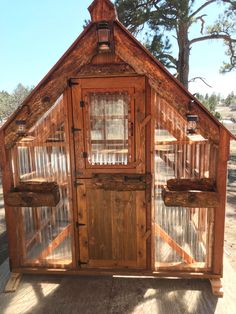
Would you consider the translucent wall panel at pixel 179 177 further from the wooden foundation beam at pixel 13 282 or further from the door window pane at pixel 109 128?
the wooden foundation beam at pixel 13 282

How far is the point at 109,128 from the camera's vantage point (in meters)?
3.39

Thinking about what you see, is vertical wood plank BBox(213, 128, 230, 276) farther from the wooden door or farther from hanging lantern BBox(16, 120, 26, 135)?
hanging lantern BBox(16, 120, 26, 135)

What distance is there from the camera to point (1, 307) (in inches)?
127

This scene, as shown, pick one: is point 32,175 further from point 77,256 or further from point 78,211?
point 77,256

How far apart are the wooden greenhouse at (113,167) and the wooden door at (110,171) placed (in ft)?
0.04

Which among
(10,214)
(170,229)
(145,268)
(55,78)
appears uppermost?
(55,78)

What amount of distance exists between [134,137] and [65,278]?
230cm

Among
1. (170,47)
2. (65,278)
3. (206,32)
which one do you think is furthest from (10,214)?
(206,32)

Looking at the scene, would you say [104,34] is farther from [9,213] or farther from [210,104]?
[210,104]

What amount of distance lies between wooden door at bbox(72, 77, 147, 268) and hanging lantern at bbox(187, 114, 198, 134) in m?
0.57

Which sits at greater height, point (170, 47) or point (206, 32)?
point (206, 32)

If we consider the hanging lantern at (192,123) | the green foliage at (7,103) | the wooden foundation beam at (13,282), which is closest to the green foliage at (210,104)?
the hanging lantern at (192,123)

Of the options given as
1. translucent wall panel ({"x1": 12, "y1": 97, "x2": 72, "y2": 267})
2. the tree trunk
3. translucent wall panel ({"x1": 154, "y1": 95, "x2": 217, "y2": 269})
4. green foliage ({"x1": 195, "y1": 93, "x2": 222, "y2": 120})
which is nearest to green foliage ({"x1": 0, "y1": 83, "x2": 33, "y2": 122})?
green foliage ({"x1": 195, "y1": 93, "x2": 222, "y2": 120})

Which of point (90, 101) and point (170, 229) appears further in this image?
point (170, 229)
